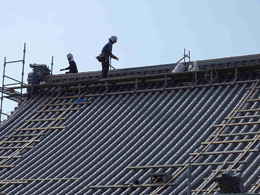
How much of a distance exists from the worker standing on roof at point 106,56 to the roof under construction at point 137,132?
35 centimetres

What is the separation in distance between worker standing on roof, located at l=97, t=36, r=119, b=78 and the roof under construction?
1.16 feet

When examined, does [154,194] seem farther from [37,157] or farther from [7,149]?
[7,149]

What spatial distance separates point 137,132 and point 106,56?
5.02m

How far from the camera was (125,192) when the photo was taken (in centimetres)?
2006

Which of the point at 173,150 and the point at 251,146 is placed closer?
the point at 251,146

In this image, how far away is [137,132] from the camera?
76.7 feet

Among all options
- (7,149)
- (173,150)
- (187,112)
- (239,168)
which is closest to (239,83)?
(187,112)

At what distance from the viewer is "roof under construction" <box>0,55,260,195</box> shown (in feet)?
66.1

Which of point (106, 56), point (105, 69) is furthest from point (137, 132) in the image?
point (106, 56)

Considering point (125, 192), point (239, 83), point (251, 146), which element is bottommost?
point (125, 192)

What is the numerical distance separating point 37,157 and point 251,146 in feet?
23.1

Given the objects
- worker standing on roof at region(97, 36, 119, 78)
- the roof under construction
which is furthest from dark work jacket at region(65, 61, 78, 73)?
worker standing on roof at region(97, 36, 119, 78)

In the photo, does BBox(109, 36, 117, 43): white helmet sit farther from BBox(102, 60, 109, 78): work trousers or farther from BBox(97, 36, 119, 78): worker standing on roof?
BBox(102, 60, 109, 78): work trousers

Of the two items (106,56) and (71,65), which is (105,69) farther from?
(71,65)
